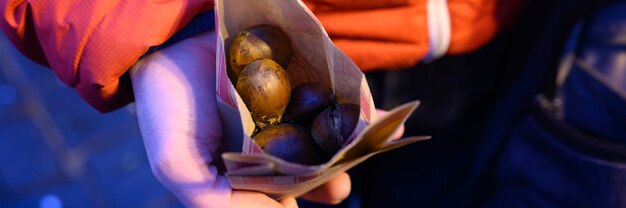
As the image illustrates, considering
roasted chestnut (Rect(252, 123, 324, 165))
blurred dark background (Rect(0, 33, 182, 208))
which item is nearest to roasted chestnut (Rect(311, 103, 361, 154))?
roasted chestnut (Rect(252, 123, 324, 165))

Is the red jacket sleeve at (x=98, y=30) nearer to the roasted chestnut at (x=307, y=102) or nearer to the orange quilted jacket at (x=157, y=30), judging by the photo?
the orange quilted jacket at (x=157, y=30)

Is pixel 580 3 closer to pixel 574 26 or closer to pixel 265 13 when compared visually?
pixel 574 26

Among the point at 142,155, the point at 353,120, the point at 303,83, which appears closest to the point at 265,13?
the point at 303,83

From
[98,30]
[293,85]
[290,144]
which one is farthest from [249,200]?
[98,30]

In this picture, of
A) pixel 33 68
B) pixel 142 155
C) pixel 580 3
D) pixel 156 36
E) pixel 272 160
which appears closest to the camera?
pixel 272 160

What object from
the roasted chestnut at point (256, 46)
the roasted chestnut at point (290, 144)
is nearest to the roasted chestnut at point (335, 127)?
the roasted chestnut at point (290, 144)

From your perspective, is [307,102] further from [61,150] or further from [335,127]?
[61,150]

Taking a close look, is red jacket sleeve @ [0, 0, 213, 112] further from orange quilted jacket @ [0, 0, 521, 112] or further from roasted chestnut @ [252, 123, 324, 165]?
Result: roasted chestnut @ [252, 123, 324, 165]
